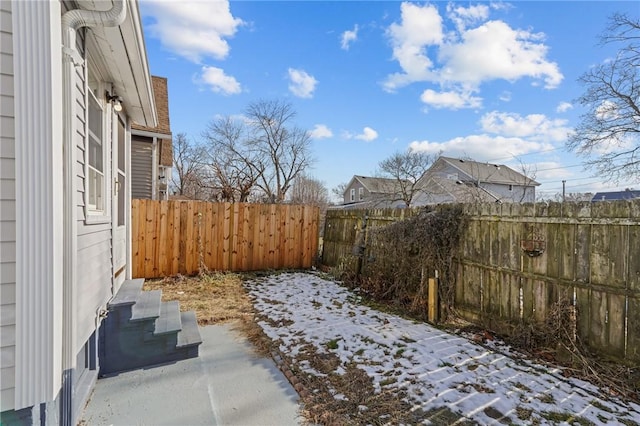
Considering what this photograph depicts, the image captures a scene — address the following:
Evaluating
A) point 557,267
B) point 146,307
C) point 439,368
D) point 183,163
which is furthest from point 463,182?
point 183,163

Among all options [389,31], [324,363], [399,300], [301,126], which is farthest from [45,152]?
[301,126]

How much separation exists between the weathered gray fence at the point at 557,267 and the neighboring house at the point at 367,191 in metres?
16.1

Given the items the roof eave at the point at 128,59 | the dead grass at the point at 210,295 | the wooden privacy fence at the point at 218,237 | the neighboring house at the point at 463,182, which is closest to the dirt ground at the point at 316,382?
the dead grass at the point at 210,295

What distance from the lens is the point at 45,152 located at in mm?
1590

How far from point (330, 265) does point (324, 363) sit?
4956mm

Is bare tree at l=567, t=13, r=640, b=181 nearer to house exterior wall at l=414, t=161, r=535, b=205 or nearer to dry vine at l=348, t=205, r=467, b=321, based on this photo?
house exterior wall at l=414, t=161, r=535, b=205

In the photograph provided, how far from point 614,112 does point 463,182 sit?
7.50m

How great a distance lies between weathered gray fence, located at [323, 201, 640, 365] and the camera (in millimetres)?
2779

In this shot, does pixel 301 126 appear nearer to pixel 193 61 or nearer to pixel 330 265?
pixel 193 61

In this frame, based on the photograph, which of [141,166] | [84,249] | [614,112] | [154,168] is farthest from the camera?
[614,112]

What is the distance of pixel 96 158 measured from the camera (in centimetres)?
293

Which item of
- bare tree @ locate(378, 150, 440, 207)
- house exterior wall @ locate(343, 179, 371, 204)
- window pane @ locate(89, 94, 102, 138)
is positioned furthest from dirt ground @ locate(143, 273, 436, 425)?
house exterior wall @ locate(343, 179, 371, 204)

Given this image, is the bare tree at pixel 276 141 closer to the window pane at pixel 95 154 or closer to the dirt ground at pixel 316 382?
the dirt ground at pixel 316 382

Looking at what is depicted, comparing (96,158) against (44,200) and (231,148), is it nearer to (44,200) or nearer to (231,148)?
(44,200)
